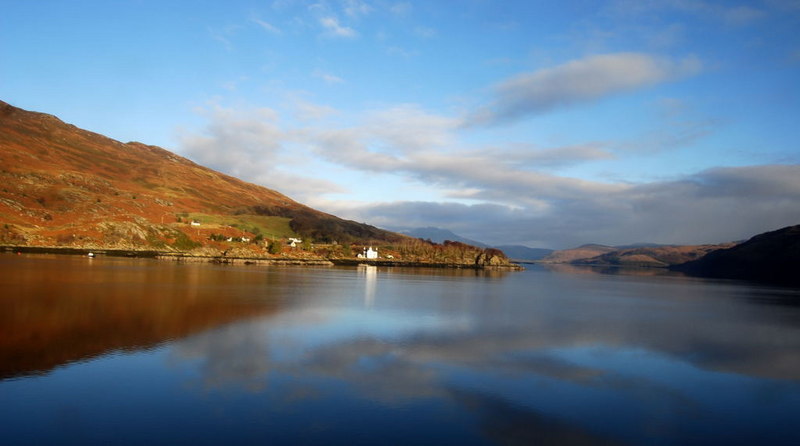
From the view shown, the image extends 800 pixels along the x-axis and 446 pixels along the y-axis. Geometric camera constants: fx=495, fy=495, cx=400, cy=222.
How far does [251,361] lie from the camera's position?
16.2 m

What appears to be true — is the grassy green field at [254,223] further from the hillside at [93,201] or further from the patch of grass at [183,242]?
the patch of grass at [183,242]

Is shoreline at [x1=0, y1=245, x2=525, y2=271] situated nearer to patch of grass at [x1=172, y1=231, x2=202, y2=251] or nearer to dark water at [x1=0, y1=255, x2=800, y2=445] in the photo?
patch of grass at [x1=172, y1=231, x2=202, y2=251]

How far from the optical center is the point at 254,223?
160500mm

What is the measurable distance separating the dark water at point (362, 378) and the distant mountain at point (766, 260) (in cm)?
14566

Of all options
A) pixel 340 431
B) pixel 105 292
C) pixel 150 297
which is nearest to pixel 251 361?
pixel 340 431

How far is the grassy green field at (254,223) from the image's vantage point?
448 ft

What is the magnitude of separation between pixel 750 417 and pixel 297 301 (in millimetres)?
26902

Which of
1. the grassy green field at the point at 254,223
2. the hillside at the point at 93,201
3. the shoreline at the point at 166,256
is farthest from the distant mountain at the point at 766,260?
the grassy green field at the point at 254,223

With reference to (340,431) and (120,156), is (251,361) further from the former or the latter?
(120,156)

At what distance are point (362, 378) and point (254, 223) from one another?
152697mm

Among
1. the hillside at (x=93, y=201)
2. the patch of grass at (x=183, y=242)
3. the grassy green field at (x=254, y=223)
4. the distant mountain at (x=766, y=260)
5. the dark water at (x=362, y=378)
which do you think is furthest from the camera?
the distant mountain at (x=766, y=260)

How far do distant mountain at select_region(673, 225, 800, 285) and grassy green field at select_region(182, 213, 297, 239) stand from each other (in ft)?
478

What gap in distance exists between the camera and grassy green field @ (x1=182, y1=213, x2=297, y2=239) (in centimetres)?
13662

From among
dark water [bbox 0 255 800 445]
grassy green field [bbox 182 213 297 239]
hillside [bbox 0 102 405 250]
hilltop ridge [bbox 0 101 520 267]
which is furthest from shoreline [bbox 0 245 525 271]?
dark water [bbox 0 255 800 445]
